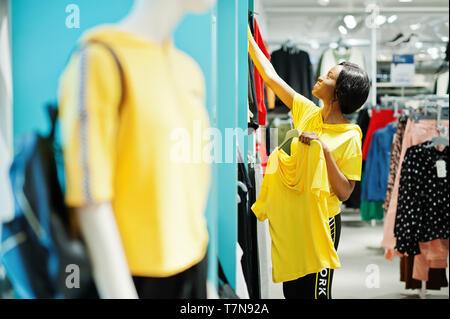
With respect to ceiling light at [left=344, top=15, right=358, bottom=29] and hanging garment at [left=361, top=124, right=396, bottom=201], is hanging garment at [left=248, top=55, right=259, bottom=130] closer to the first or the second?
ceiling light at [left=344, top=15, right=358, bottom=29]

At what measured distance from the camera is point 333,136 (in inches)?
62.0

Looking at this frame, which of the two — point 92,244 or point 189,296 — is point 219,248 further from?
point 92,244

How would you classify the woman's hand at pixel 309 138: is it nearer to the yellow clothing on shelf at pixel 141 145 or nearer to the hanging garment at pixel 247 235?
the hanging garment at pixel 247 235

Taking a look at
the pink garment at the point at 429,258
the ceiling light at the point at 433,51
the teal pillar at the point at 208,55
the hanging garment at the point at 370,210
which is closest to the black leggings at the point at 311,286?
the hanging garment at the point at 370,210

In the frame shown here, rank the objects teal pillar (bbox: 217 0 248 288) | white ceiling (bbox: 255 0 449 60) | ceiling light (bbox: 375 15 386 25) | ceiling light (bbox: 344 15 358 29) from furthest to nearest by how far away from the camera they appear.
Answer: ceiling light (bbox: 375 15 386 25) < ceiling light (bbox: 344 15 358 29) < white ceiling (bbox: 255 0 449 60) < teal pillar (bbox: 217 0 248 288)

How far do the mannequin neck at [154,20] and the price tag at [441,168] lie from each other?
2.24 metres

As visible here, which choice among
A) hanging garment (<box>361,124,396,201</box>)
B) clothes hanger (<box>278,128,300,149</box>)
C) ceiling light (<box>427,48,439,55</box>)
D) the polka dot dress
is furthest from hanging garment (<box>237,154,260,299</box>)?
ceiling light (<box>427,48,439,55</box>)

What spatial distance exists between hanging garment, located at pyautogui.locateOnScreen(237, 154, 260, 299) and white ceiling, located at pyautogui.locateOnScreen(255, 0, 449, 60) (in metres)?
0.51

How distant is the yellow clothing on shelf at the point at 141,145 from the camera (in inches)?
35.5

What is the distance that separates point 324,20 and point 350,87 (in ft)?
1.38

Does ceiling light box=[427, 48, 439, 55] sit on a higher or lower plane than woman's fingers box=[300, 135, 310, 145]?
higher

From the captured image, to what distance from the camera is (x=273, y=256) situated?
1.61m

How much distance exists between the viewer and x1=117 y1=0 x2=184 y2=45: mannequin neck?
955 millimetres
